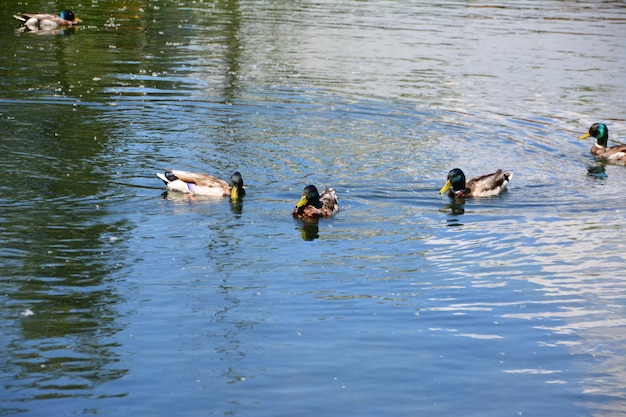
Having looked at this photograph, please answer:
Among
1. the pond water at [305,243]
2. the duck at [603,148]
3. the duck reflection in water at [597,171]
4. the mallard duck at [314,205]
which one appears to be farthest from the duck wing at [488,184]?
the duck at [603,148]

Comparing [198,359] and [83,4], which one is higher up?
[83,4]

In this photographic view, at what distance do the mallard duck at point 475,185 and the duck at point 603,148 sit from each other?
4449mm

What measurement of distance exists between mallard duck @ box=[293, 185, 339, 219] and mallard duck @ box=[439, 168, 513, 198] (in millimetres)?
2370

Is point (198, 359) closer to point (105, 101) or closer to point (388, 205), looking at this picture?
point (388, 205)

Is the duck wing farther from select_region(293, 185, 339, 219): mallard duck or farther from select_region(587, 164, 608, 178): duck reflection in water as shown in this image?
select_region(587, 164, 608, 178): duck reflection in water

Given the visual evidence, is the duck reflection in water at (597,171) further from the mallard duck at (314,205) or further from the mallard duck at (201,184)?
the mallard duck at (201,184)

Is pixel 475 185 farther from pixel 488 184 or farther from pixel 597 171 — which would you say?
pixel 597 171

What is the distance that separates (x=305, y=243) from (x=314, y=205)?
1.27 m

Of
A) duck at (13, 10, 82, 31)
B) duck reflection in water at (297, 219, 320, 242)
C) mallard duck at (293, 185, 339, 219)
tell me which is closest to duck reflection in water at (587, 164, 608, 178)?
mallard duck at (293, 185, 339, 219)

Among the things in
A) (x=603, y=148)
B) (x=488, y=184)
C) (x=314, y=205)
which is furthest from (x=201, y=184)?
(x=603, y=148)

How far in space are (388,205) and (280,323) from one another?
19.1 feet

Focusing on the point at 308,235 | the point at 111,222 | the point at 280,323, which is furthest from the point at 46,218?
the point at 280,323

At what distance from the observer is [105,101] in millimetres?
24391

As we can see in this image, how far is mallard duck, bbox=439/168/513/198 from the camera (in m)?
18.3
